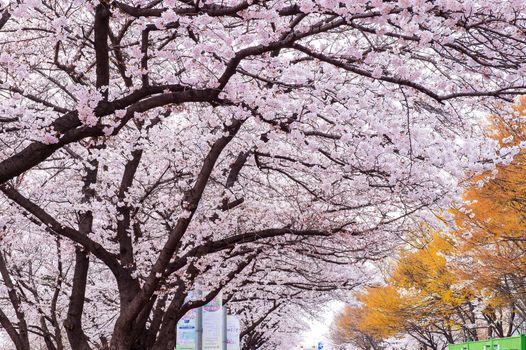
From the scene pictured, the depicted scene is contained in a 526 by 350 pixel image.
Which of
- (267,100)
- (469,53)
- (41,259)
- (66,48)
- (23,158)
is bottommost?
(23,158)

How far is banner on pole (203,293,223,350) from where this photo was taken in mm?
10250

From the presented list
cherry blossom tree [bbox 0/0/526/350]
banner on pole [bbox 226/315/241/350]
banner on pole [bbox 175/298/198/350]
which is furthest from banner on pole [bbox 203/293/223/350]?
banner on pole [bbox 226/315/241/350]

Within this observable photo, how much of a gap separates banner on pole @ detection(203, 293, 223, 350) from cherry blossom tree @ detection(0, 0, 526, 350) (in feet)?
2.86

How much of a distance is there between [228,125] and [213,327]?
299 cm

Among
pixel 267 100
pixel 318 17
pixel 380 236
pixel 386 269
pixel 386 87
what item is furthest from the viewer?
pixel 386 269

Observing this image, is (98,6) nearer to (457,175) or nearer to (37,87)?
(457,175)

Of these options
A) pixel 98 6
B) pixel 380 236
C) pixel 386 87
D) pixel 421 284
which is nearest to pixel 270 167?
pixel 380 236

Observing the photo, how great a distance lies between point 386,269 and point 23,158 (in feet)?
87.5

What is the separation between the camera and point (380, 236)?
529 inches

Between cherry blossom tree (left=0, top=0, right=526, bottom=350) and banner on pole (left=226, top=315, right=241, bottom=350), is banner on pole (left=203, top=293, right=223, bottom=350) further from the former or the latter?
Answer: banner on pole (left=226, top=315, right=241, bottom=350)

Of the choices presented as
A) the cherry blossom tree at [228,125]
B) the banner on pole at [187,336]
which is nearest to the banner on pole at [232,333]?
the cherry blossom tree at [228,125]

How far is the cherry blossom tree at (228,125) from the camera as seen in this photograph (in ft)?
20.7

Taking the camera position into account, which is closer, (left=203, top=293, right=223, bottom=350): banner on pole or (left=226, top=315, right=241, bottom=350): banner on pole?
(left=203, top=293, right=223, bottom=350): banner on pole

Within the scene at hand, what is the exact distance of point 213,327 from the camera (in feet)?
34.7
